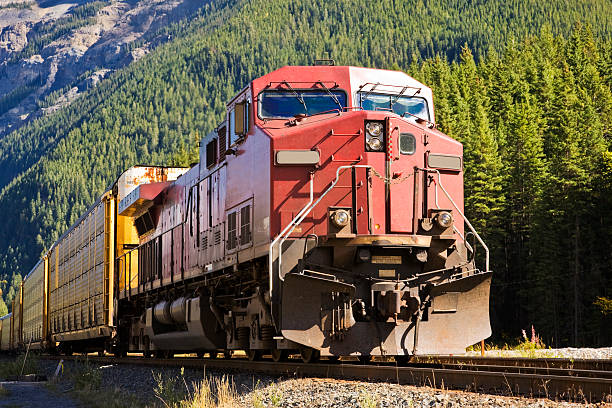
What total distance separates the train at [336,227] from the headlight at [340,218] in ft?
0.05

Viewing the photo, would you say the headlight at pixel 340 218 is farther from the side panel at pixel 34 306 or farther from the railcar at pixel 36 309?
the side panel at pixel 34 306

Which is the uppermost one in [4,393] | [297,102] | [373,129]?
[297,102]

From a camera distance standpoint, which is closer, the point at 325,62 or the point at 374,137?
the point at 374,137

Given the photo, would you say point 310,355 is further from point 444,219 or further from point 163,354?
point 163,354

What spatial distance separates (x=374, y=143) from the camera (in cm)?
1201

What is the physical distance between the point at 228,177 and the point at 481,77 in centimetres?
8630

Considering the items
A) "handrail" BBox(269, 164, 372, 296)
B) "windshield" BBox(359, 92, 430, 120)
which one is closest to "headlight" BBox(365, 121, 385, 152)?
"handrail" BBox(269, 164, 372, 296)

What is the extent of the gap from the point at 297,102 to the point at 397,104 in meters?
1.65

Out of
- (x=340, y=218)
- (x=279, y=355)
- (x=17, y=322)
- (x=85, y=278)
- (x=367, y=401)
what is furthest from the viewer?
(x=17, y=322)

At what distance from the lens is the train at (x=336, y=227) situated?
36.9 ft

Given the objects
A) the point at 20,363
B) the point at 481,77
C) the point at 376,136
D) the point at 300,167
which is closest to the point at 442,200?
the point at 376,136

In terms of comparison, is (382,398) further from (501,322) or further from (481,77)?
(481,77)

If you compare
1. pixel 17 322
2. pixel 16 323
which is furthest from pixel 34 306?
pixel 16 323

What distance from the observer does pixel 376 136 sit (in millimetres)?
12039
